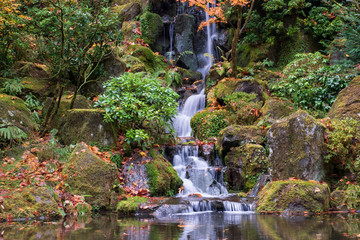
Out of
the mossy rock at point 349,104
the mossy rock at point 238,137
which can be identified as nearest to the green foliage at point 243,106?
the mossy rock at point 238,137

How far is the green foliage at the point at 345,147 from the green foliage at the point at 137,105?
4.33 meters

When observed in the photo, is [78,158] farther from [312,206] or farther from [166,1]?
[166,1]

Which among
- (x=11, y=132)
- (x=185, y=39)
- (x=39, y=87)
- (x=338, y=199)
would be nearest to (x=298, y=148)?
(x=338, y=199)

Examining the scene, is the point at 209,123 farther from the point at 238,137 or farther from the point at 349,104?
the point at 349,104

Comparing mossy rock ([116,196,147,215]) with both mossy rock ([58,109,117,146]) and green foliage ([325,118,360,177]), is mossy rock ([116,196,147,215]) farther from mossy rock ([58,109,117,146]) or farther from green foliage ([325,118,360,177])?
green foliage ([325,118,360,177])

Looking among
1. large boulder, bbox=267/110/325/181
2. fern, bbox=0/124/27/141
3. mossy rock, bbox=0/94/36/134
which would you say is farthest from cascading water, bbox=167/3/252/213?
mossy rock, bbox=0/94/36/134

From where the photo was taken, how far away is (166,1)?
22500 millimetres

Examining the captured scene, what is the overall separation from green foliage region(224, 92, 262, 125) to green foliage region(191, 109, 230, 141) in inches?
18.7

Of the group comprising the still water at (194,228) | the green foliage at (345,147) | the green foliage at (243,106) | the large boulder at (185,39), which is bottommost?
the still water at (194,228)

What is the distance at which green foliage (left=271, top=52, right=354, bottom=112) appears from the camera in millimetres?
11047

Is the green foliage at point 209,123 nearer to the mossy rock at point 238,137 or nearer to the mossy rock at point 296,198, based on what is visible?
the mossy rock at point 238,137

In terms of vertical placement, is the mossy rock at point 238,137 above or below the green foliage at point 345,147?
above

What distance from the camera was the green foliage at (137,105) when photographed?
28.7 ft

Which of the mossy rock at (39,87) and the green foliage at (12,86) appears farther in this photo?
the mossy rock at (39,87)
